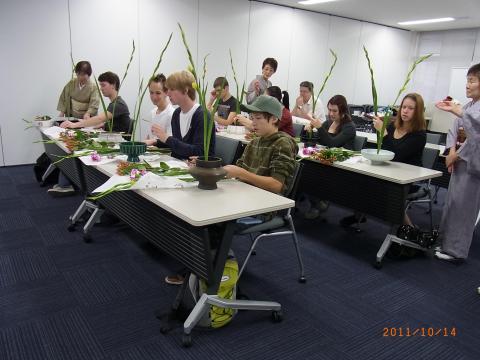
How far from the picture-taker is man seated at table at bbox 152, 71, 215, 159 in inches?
96.8

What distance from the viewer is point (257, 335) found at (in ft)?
6.30

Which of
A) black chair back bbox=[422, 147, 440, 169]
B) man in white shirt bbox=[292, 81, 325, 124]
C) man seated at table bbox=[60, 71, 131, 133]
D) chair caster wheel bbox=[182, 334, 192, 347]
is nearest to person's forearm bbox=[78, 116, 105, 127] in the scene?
man seated at table bbox=[60, 71, 131, 133]

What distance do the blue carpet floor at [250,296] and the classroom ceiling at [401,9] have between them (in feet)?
15.2

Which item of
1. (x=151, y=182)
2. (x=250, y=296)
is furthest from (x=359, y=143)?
(x=151, y=182)

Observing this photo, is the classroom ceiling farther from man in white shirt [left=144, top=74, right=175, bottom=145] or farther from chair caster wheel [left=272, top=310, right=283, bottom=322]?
chair caster wheel [left=272, top=310, right=283, bottom=322]

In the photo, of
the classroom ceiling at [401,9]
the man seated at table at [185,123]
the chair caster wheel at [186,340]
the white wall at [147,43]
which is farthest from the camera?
the classroom ceiling at [401,9]

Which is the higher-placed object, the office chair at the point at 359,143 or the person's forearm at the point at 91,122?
the person's forearm at the point at 91,122

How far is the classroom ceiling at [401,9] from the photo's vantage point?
20.3ft

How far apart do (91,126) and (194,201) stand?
230 cm

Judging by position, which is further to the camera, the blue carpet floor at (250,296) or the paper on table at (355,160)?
the paper on table at (355,160)

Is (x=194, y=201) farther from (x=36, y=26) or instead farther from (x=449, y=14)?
(x=449, y=14)

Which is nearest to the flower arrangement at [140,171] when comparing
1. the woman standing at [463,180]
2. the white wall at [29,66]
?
the woman standing at [463,180]

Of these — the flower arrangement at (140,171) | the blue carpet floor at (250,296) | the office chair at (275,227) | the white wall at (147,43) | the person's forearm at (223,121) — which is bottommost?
the blue carpet floor at (250,296)

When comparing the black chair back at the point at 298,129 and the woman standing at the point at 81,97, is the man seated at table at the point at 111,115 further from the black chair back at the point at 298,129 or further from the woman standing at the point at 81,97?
the black chair back at the point at 298,129
